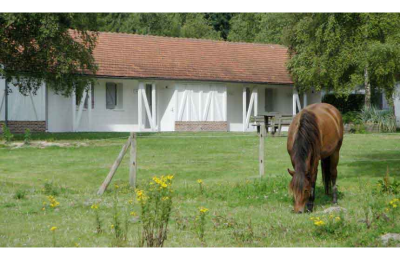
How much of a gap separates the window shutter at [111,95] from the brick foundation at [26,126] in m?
4.15

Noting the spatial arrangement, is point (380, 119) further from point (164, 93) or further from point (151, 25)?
point (151, 25)

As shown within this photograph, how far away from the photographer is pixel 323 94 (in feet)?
129

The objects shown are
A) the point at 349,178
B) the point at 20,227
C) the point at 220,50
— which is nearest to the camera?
the point at 20,227

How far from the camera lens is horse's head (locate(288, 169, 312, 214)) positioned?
29.3 feet

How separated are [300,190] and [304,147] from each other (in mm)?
774

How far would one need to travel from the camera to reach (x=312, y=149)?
9.41m

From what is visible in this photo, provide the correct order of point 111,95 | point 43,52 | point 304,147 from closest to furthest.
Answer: point 304,147, point 43,52, point 111,95

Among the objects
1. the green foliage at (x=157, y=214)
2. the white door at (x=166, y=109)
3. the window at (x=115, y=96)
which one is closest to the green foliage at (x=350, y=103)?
the white door at (x=166, y=109)

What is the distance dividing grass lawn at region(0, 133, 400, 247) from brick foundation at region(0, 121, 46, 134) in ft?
22.8

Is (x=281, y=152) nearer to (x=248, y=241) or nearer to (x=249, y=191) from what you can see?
(x=249, y=191)

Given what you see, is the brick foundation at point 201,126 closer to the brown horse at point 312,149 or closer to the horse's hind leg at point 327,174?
the brown horse at point 312,149

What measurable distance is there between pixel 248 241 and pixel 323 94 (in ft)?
111

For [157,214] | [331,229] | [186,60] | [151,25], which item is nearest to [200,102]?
[186,60]
